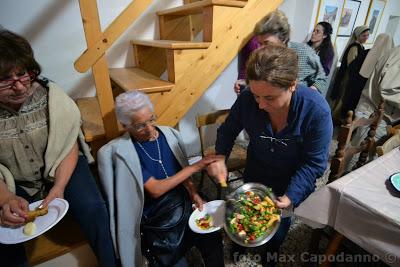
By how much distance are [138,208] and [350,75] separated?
2.97m

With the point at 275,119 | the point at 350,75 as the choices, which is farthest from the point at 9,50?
the point at 350,75

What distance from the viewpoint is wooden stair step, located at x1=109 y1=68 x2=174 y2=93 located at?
4.23 feet

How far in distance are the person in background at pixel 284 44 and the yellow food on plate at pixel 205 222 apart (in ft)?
3.10

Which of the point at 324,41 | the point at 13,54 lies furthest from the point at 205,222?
the point at 324,41

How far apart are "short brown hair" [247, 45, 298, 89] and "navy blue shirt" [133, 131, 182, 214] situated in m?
0.58

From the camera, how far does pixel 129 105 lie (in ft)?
3.33

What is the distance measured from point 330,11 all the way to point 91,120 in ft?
8.93

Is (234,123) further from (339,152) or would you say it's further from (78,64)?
(78,64)

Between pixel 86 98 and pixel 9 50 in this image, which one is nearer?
pixel 9 50

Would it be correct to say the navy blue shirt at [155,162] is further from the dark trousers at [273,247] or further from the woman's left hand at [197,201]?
the dark trousers at [273,247]

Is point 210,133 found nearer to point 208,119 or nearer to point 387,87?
point 208,119

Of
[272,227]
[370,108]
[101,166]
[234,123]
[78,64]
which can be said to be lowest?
[370,108]

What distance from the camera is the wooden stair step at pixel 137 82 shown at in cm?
129

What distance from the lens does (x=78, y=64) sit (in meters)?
1.01
